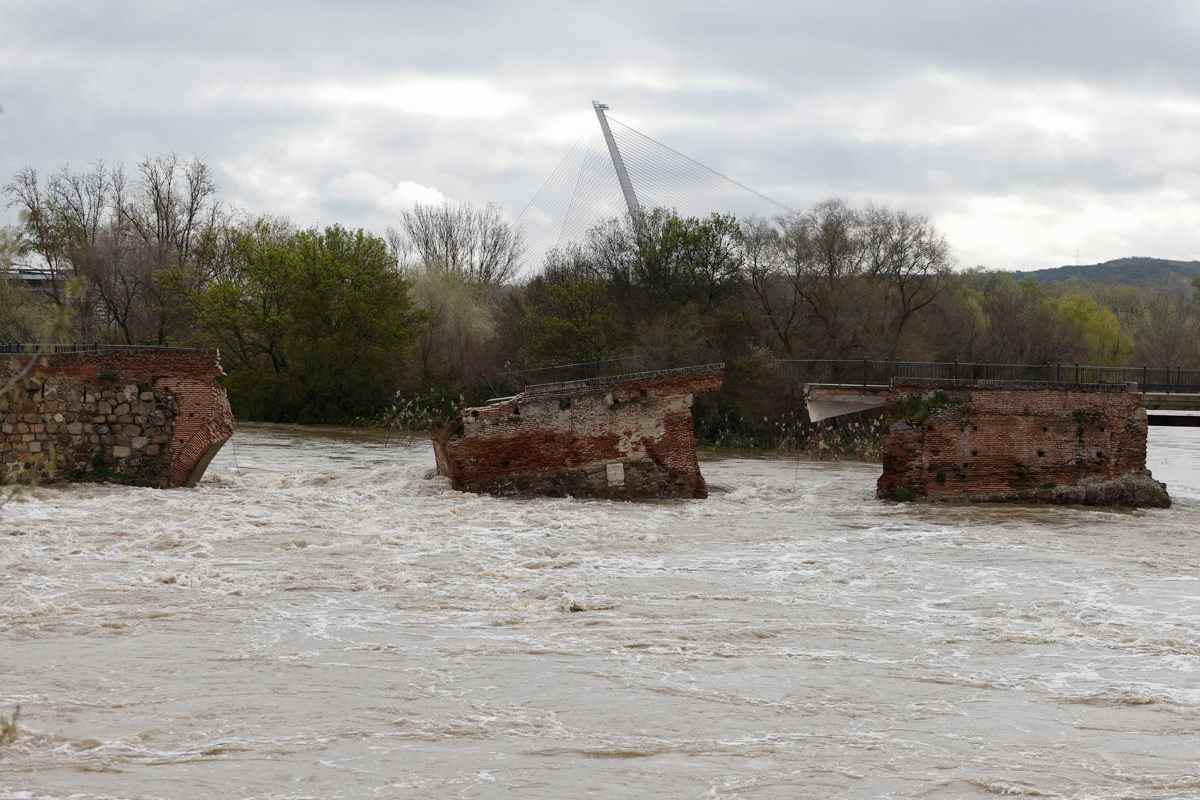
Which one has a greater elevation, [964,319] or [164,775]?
[964,319]

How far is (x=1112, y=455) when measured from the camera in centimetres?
2348

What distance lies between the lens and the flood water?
8.77 meters

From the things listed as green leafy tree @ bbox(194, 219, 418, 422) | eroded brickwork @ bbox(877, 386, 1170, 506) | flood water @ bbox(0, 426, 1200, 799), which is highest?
green leafy tree @ bbox(194, 219, 418, 422)

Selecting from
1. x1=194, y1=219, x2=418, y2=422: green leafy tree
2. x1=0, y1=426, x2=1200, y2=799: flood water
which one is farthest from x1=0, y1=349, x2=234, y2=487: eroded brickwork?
x1=194, y1=219, x2=418, y2=422: green leafy tree

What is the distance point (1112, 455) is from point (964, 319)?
27902mm

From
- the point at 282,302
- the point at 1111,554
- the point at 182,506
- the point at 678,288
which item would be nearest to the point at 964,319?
the point at 678,288

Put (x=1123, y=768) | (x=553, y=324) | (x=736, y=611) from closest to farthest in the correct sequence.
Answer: (x=1123, y=768), (x=736, y=611), (x=553, y=324)

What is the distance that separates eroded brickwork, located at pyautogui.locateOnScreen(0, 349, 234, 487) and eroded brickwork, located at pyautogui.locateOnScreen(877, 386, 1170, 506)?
1264 centimetres

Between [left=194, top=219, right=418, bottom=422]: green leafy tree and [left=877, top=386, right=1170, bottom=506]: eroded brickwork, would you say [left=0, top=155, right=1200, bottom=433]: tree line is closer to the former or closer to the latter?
[left=194, top=219, right=418, bottom=422]: green leafy tree

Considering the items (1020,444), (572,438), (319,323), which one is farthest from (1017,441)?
(319,323)

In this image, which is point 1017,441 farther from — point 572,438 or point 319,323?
point 319,323

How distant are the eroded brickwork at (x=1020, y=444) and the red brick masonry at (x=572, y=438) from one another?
4567 millimetres

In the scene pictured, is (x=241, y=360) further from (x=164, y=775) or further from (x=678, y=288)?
(x=164, y=775)

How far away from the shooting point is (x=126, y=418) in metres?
21.2
